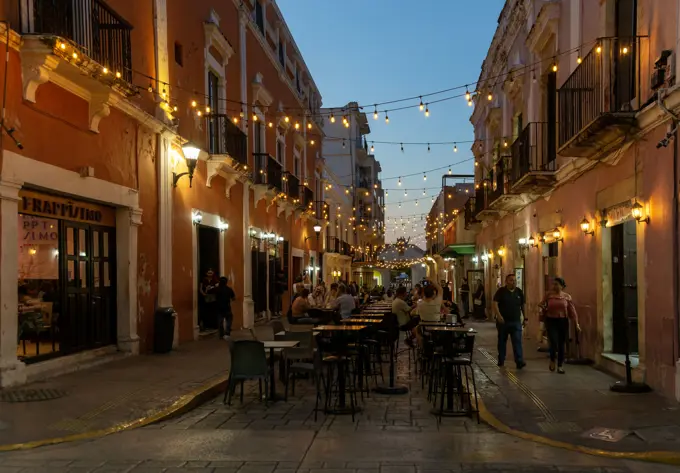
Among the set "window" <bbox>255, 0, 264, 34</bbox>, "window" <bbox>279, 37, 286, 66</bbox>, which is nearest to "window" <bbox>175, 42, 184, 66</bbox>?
"window" <bbox>255, 0, 264, 34</bbox>

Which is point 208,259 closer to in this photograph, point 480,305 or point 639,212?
point 639,212

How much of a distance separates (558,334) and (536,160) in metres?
5.77

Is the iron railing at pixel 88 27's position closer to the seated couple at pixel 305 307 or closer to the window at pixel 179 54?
the window at pixel 179 54

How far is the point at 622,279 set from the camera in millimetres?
11148

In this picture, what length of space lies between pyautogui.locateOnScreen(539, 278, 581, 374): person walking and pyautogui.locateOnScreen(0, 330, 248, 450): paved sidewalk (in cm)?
539

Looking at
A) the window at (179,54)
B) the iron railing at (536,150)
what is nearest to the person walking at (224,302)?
the window at (179,54)

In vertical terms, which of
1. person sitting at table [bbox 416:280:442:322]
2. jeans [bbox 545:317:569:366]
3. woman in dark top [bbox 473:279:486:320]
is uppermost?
person sitting at table [bbox 416:280:442:322]

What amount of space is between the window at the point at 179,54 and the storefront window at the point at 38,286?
19.6ft

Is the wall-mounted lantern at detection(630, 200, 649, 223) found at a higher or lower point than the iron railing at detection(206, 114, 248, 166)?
lower

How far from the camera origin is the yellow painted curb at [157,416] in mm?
6362

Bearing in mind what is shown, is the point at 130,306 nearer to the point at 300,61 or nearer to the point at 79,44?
the point at 79,44

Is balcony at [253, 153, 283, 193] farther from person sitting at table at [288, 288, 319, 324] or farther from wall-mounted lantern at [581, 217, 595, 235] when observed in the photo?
wall-mounted lantern at [581, 217, 595, 235]

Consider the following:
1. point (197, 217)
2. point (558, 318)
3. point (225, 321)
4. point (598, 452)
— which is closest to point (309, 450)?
point (598, 452)

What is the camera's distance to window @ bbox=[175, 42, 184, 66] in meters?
15.0
